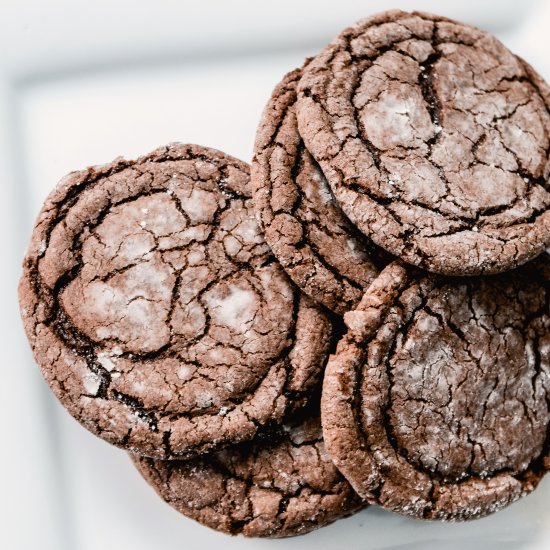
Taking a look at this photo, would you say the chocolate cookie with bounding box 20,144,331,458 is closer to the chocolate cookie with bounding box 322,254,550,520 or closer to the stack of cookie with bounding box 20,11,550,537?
the stack of cookie with bounding box 20,11,550,537

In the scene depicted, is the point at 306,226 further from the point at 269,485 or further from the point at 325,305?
the point at 269,485

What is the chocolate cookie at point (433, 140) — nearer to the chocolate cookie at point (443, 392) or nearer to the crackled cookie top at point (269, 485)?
the chocolate cookie at point (443, 392)

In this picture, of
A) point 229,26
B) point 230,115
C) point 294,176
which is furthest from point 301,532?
point 229,26

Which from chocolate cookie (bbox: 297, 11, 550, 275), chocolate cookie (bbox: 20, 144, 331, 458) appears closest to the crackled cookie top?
chocolate cookie (bbox: 20, 144, 331, 458)

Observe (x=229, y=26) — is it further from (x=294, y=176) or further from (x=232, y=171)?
(x=294, y=176)

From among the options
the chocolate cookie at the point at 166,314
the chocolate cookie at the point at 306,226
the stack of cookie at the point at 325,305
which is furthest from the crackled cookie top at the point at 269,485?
the chocolate cookie at the point at 306,226

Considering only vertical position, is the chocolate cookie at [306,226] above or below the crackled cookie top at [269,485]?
above

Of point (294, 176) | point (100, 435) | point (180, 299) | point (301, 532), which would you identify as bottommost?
point (301, 532)

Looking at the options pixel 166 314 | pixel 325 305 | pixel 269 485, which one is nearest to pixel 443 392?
pixel 325 305
